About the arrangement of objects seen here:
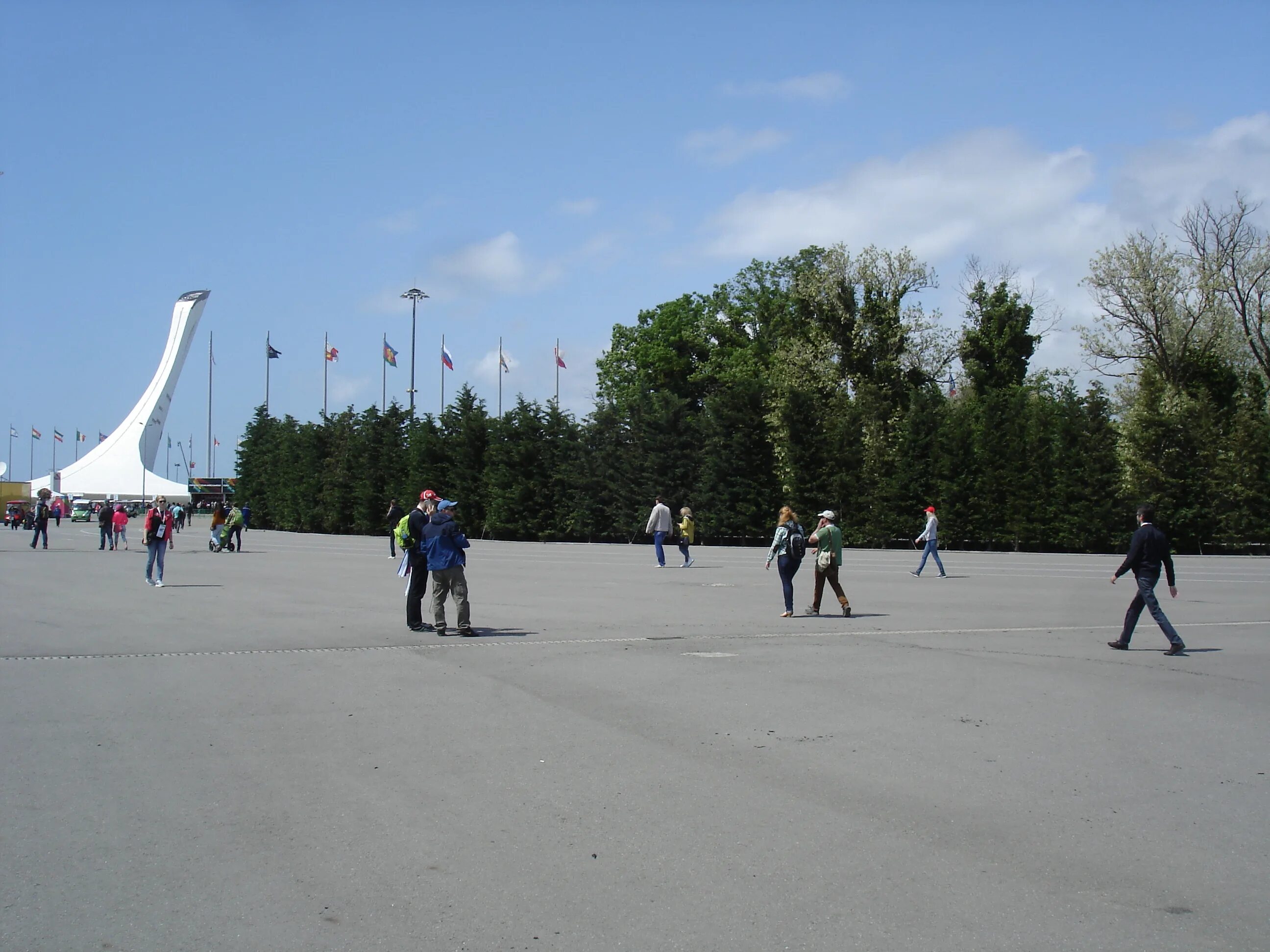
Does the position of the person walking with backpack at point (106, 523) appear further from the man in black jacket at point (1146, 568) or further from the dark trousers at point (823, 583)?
the man in black jacket at point (1146, 568)

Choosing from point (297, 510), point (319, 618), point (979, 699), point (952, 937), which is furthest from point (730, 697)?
point (297, 510)

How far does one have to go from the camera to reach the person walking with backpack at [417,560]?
14789 millimetres

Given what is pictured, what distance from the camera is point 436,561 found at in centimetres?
1409

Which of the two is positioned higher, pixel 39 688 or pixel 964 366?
pixel 964 366

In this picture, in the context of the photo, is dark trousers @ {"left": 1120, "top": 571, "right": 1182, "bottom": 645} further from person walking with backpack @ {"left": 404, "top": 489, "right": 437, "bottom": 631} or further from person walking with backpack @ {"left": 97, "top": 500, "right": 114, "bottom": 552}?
person walking with backpack @ {"left": 97, "top": 500, "right": 114, "bottom": 552}

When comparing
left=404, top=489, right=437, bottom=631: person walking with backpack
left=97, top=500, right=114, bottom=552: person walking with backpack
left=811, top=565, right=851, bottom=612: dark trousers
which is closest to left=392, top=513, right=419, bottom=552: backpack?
left=404, top=489, right=437, bottom=631: person walking with backpack

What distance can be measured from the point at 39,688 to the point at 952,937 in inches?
349

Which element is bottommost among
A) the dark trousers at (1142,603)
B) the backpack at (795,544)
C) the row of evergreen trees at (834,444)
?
the dark trousers at (1142,603)

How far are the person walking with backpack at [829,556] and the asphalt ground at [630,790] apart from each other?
6.25 ft

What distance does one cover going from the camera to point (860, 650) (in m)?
13.2

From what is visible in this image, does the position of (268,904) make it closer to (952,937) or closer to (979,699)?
(952,937)

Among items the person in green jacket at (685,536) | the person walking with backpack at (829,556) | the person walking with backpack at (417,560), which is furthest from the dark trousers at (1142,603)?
the person in green jacket at (685,536)

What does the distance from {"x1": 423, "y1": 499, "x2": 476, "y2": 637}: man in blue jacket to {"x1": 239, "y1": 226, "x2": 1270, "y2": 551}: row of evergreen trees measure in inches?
1236

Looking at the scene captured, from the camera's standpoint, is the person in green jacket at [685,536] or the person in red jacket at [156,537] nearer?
the person in red jacket at [156,537]
